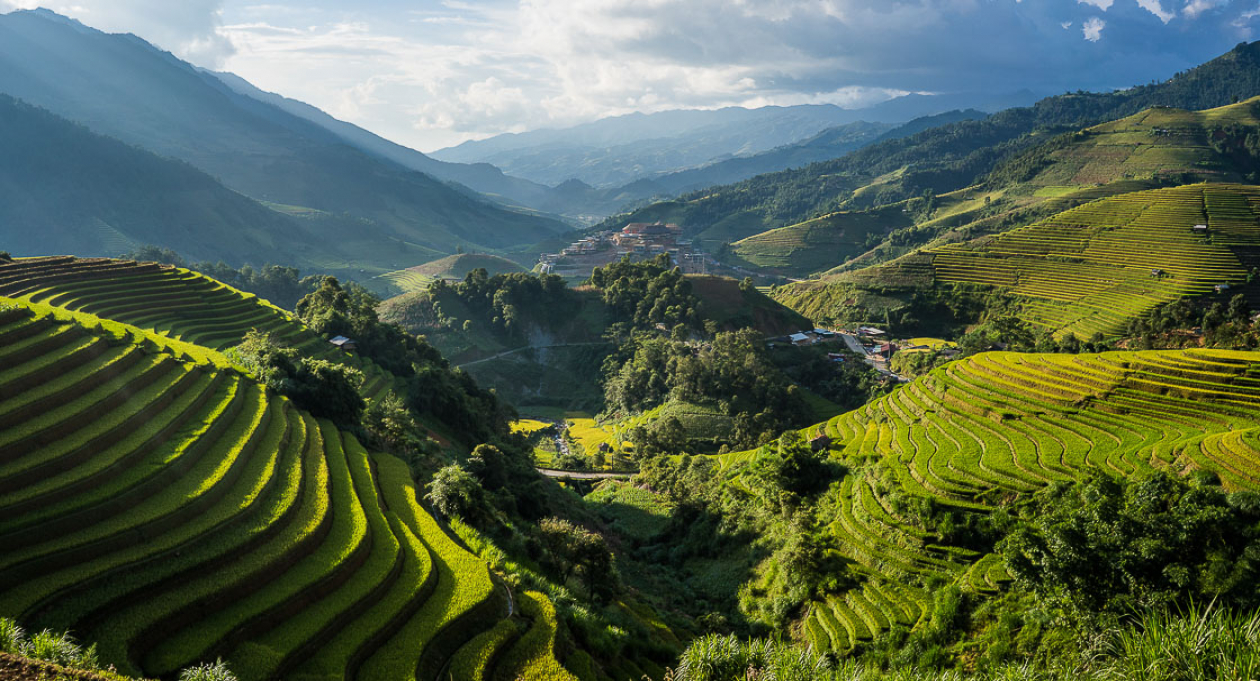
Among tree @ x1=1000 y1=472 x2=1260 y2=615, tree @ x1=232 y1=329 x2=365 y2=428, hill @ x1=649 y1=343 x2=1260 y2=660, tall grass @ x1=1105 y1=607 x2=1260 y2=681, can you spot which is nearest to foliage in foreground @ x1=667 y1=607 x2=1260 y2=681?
tall grass @ x1=1105 y1=607 x2=1260 y2=681

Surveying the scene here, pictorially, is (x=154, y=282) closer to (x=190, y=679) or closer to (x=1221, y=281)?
(x=190, y=679)

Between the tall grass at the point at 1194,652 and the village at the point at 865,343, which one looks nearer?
the tall grass at the point at 1194,652

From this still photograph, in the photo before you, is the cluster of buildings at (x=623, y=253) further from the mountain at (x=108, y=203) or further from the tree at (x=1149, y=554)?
the tree at (x=1149, y=554)

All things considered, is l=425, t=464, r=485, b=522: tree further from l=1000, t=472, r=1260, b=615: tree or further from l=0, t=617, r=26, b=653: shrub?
l=1000, t=472, r=1260, b=615: tree

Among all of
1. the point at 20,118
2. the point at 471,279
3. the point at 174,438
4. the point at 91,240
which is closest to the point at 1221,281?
the point at 471,279

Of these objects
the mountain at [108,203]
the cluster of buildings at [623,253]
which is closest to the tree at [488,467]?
the cluster of buildings at [623,253]

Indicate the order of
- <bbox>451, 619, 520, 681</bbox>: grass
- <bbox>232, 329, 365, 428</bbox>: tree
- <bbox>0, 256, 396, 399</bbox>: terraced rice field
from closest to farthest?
1. <bbox>451, 619, 520, 681</bbox>: grass
2. <bbox>232, 329, 365, 428</bbox>: tree
3. <bbox>0, 256, 396, 399</bbox>: terraced rice field
